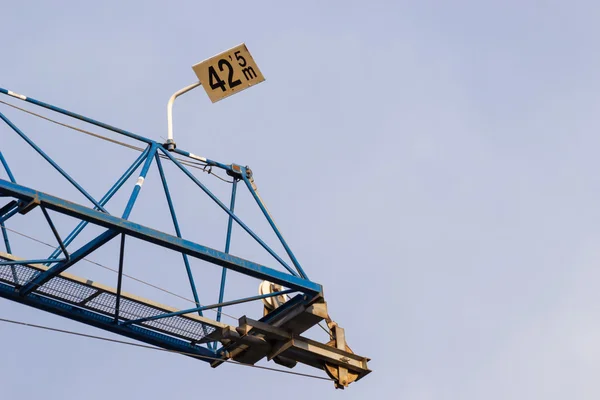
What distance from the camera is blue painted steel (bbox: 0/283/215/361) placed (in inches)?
1284

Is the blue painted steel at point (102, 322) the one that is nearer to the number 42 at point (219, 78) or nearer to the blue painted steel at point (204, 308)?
the blue painted steel at point (204, 308)

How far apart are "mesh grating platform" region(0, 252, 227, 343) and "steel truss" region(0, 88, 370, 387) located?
2 cm

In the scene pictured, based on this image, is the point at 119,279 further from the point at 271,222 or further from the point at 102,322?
the point at 271,222

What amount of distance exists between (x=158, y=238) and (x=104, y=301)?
2918mm

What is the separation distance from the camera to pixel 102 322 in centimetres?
3334

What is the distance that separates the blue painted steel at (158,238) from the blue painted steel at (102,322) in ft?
7.70

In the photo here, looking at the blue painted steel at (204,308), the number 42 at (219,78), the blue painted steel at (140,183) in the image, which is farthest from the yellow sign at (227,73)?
the blue painted steel at (204,308)

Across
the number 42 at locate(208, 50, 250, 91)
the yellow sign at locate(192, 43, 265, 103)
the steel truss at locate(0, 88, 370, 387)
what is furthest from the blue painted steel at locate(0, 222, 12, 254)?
the number 42 at locate(208, 50, 250, 91)

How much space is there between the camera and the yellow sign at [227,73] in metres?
35.6

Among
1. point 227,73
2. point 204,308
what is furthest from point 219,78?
point 204,308

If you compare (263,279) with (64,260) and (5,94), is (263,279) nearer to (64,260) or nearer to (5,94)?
(64,260)

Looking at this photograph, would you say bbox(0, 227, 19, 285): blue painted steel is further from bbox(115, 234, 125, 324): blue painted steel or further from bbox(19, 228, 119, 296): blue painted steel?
bbox(115, 234, 125, 324): blue painted steel

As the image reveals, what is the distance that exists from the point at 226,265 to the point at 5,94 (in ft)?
23.4

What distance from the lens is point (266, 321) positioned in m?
33.9
